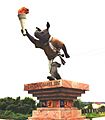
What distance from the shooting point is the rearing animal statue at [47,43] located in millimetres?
8539

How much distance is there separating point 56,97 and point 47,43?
5.78 ft

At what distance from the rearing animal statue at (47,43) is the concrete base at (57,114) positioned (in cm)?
161

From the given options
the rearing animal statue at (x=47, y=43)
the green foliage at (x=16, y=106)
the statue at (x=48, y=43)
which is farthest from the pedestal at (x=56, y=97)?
the green foliage at (x=16, y=106)

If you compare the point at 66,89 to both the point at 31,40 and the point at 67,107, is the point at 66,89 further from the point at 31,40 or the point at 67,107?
the point at 31,40

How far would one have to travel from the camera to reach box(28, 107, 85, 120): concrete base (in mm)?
7910

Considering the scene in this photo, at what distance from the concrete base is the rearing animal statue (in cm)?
161

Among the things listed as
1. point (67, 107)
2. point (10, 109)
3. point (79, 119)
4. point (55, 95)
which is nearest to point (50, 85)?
point (55, 95)

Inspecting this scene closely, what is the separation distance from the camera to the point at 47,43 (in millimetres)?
8633

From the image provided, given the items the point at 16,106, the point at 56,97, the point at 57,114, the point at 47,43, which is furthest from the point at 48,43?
the point at 16,106

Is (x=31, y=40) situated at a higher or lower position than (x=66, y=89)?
higher

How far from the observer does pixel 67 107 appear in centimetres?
843

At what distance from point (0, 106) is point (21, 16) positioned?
24.2 metres

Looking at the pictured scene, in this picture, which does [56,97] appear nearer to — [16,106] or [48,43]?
[48,43]

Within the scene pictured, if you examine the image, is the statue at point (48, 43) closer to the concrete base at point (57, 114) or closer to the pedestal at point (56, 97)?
the pedestal at point (56, 97)
